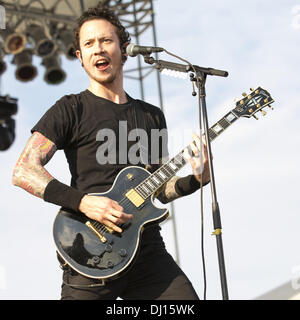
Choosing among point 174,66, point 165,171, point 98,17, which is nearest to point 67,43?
point 98,17

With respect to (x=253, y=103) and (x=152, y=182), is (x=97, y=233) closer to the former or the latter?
(x=152, y=182)

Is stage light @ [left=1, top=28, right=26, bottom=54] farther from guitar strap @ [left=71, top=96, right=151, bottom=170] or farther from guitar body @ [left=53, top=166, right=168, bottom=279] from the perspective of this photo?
guitar body @ [left=53, top=166, right=168, bottom=279]

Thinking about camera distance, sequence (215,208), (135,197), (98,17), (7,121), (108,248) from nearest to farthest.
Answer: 1. (215,208)
2. (108,248)
3. (135,197)
4. (98,17)
5. (7,121)

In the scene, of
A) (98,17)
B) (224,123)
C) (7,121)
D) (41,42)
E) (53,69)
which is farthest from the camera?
(53,69)

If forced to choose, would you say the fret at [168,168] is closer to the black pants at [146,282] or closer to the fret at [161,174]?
the fret at [161,174]

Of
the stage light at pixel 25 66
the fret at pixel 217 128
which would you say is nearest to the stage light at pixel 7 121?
the stage light at pixel 25 66

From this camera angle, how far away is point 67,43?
10.7 meters

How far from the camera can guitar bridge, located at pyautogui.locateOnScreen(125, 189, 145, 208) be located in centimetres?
333

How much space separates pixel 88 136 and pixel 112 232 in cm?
62

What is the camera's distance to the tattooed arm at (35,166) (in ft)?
10.4

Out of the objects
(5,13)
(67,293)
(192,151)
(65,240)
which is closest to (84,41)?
(192,151)

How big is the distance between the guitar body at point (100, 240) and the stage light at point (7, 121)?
711 cm

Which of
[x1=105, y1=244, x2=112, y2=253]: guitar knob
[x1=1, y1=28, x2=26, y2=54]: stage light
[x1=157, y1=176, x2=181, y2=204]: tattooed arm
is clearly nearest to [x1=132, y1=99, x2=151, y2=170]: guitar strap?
[x1=157, y1=176, x2=181, y2=204]: tattooed arm
